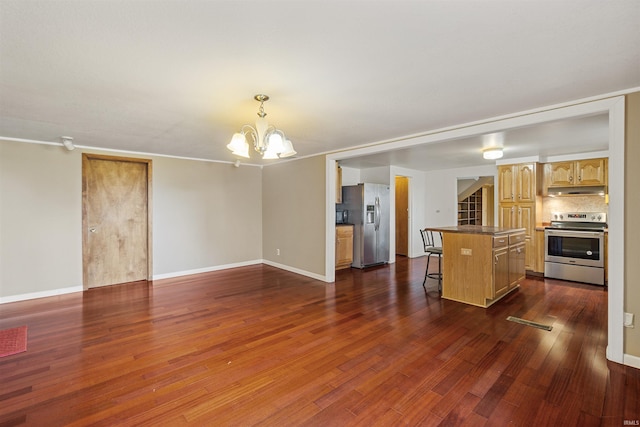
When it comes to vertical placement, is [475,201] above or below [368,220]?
above

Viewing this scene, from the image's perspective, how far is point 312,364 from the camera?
241cm

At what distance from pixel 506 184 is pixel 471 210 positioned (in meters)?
3.51

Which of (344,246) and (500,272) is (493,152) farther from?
(344,246)

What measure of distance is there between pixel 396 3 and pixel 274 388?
245 centimetres

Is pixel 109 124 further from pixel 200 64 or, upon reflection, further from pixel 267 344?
pixel 267 344

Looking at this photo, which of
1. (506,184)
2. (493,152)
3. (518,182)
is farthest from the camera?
(506,184)

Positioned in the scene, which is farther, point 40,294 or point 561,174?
point 561,174

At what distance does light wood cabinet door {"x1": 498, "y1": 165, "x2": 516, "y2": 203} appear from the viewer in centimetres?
572

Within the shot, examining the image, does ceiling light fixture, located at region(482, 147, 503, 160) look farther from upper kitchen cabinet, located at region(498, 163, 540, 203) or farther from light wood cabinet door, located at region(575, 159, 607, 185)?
light wood cabinet door, located at region(575, 159, 607, 185)

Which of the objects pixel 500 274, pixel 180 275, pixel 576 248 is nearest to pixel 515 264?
pixel 500 274

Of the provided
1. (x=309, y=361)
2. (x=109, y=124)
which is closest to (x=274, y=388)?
(x=309, y=361)

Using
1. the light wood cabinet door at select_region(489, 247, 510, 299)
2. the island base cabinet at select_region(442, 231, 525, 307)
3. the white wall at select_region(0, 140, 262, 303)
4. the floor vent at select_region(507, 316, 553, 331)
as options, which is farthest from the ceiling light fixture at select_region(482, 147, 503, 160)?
the white wall at select_region(0, 140, 262, 303)

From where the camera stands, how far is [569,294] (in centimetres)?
430

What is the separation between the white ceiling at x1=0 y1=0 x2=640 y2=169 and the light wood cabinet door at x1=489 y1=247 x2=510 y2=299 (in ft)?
5.84
